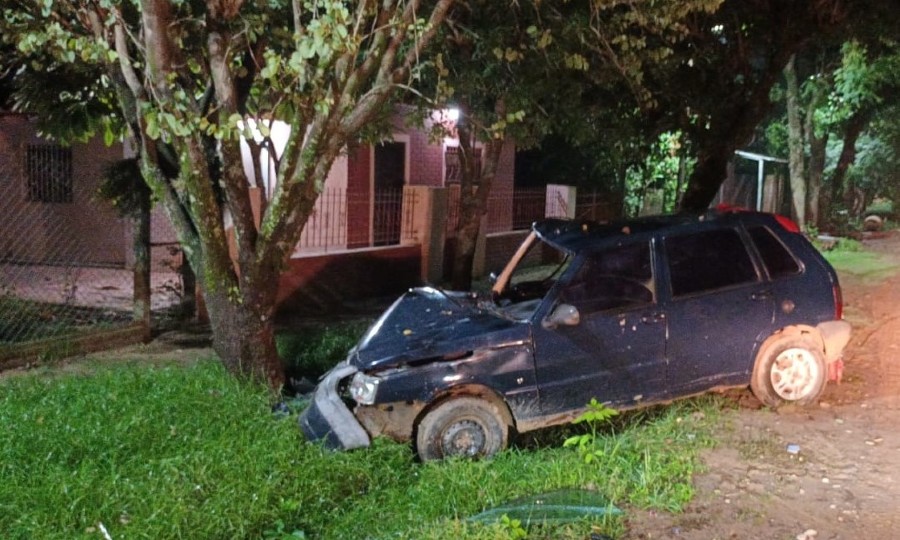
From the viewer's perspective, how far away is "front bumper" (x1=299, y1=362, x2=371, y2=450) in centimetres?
565

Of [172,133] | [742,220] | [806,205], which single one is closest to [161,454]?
[172,133]

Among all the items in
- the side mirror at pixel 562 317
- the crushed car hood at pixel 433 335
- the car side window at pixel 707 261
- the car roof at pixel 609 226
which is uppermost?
the car roof at pixel 609 226

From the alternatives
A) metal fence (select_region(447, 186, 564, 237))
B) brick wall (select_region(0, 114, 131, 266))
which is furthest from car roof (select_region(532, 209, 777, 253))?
metal fence (select_region(447, 186, 564, 237))

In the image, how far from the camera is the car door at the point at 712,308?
6.26 meters

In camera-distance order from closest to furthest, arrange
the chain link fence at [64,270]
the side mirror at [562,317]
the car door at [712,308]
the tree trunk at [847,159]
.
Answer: the side mirror at [562,317] < the car door at [712,308] < the chain link fence at [64,270] < the tree trunk at [847,159]

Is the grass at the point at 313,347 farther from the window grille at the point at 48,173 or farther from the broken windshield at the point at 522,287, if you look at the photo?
the window grille at the point at 48,173

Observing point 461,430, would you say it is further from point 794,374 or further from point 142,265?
point 142,265

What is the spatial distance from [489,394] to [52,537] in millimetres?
2819

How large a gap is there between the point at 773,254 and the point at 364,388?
3448 millimetres

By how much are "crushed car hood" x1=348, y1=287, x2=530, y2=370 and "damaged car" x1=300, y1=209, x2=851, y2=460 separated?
11mm

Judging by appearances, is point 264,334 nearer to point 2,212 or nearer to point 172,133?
point 172,133

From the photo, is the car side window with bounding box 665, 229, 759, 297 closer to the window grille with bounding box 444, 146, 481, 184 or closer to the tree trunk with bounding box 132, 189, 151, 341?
the tree trunk with bounding box 132, 189, 151, 341

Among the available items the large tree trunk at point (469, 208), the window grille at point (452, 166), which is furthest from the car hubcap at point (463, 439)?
the window grille at point (452, 166)

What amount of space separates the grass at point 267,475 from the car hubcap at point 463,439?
0.21 metres
